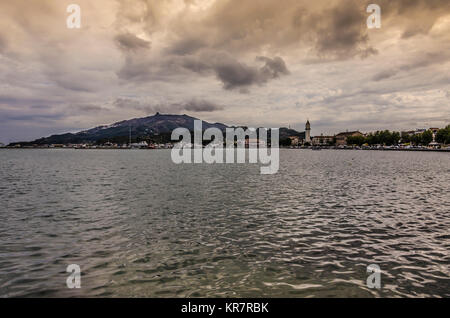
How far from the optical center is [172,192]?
122 ft

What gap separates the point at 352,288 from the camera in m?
11.2

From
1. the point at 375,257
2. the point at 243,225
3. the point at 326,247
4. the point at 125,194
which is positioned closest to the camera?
the point at 375,257

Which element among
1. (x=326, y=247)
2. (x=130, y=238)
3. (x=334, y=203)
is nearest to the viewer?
(x=326, y=247)

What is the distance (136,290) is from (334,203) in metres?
22.8

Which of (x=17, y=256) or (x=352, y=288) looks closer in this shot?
(x=352, y=288)

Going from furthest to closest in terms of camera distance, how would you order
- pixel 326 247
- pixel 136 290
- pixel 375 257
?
pixel 326 247 → pixel 375 257 → pixel 136 290

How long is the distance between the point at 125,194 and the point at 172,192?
5.65m

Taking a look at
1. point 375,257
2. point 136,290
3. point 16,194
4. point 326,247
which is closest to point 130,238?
point 136,290
